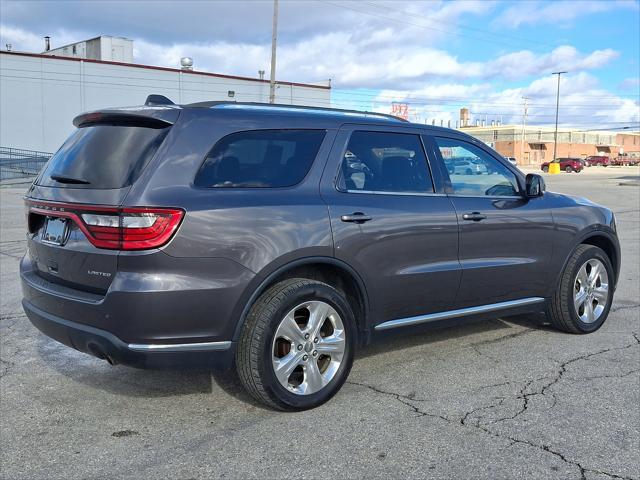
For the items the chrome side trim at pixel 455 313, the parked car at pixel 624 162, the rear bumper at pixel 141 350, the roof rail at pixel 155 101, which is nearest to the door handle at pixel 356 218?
the chrome side trim at pixel 455 313

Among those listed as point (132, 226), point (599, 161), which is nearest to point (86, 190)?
point (132, 226)

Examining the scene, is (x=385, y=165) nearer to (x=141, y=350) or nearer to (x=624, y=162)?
(x=141, y=350)

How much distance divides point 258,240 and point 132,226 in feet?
2.29

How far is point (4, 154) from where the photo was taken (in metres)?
39.5

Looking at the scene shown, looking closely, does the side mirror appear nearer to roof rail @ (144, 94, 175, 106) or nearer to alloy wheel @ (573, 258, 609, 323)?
alloy wheel @ (573, 258, 609, 323)

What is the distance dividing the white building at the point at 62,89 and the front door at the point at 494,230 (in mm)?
39024

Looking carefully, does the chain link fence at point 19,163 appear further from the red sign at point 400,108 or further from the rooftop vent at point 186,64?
the red sign at point 400,108

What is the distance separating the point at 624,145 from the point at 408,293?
474 ft

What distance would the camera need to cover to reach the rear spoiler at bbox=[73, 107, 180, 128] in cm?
365

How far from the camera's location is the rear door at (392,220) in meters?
4.11

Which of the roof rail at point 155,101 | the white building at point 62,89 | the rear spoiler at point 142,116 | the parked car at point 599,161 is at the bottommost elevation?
the rear spoiler at point 142,116

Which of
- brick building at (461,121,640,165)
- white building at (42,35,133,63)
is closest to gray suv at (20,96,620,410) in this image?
white building at (42,35,133,63)

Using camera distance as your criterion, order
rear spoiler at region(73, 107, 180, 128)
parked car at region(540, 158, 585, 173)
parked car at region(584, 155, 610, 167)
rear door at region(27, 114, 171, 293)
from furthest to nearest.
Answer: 1. parked car at region(584, 155, 610, 167)
2. parked car at region(540, 158, 585, 173)
3. rear spoiler at region(73, 107, 180, 128)
4. rear door at region(27, 114, 171, 293)

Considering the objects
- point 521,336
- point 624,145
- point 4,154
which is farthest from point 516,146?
point 521,336
